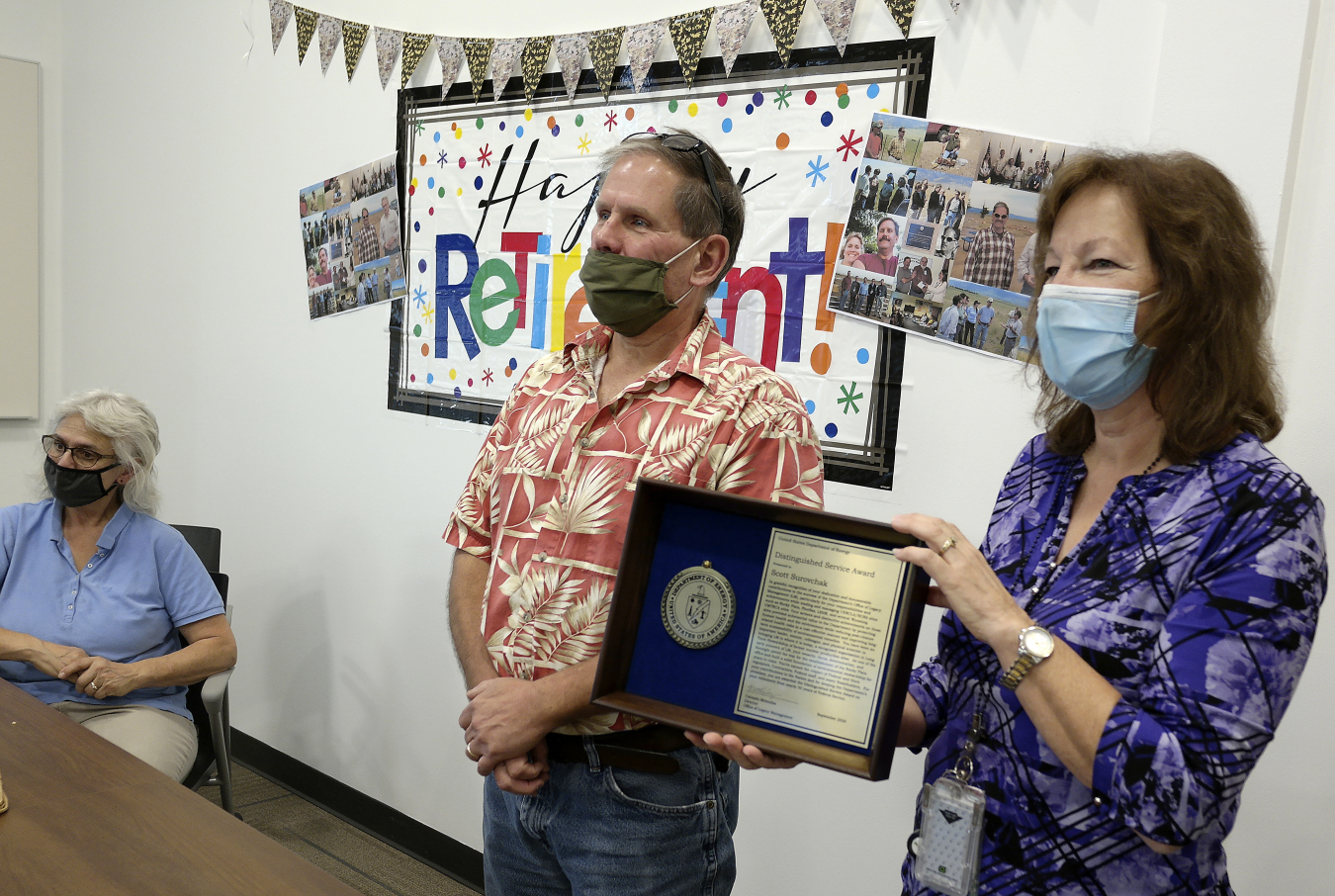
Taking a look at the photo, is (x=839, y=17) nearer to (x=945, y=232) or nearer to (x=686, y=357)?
(x=945, y=232)

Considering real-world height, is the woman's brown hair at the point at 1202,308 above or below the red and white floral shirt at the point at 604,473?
above

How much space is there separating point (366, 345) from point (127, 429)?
89cm

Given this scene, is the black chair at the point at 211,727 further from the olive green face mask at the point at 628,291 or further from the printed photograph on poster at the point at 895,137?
the printed photograph on poster at the point at 895,137

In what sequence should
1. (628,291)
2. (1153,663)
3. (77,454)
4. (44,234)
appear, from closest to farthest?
(1153,663)
(628,291)
(77,454)
(44,234)

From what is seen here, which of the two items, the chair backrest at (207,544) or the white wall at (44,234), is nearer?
the chair backrest at (207,544)

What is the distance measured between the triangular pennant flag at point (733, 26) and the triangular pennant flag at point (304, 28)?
166 centimetres

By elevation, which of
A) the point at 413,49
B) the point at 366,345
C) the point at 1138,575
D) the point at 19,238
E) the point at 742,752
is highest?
the point at 413,49

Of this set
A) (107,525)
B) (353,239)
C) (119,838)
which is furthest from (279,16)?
(119,838)

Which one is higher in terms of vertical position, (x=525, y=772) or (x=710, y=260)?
(x=710, y=260)

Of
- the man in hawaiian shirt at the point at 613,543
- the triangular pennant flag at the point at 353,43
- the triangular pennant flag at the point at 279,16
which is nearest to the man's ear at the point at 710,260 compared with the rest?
the man in hawaiian shirt at the point at 613,543

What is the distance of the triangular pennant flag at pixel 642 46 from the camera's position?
2523 millimetres

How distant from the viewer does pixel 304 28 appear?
343cm

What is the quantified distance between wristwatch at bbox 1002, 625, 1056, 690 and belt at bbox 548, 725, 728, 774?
56 centimetres

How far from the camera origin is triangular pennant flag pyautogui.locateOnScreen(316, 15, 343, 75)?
3.32 m
